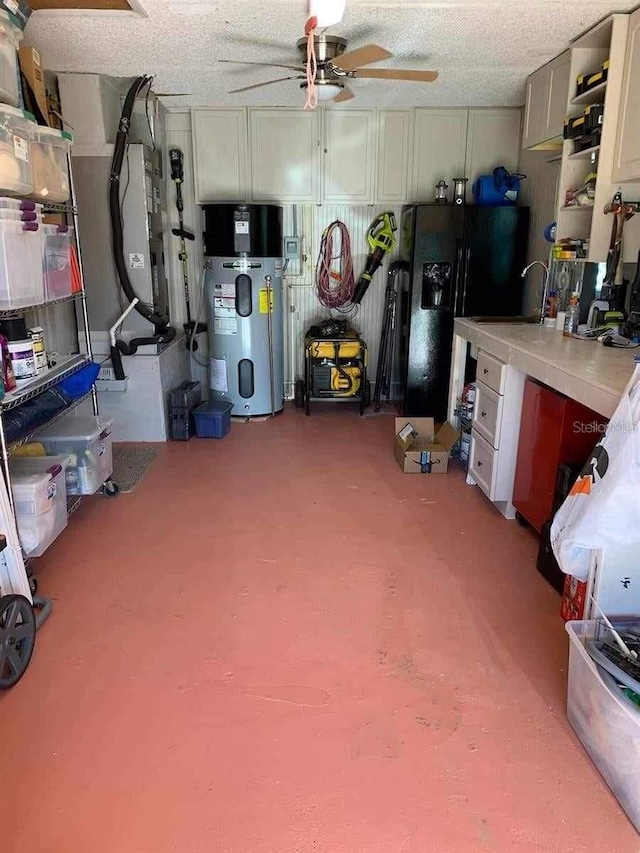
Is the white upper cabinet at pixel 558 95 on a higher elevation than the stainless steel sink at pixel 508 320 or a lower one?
higher

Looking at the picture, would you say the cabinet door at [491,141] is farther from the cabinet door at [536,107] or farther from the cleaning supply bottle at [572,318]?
the cleaning supply bottle at [572,318]

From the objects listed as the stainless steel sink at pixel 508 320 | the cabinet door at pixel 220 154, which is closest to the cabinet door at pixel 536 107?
the stainless steel sink at pixel 508 320

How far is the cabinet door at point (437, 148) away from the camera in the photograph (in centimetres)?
468

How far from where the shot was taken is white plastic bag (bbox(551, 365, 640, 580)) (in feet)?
5.18

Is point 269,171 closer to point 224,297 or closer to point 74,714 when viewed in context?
point 224,297

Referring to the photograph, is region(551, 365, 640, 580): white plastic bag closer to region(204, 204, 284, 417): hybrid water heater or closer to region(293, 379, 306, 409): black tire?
region(204, 204, 284, 417): hybrid water heater

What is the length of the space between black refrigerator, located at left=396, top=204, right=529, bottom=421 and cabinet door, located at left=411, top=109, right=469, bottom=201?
418mm

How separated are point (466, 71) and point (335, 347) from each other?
6.73 feet

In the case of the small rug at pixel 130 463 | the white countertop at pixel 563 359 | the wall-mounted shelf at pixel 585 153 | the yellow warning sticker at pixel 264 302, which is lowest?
the small rug at pixel 130 463

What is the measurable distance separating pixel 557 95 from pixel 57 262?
9.29 feet

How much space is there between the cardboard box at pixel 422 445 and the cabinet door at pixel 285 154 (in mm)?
2196

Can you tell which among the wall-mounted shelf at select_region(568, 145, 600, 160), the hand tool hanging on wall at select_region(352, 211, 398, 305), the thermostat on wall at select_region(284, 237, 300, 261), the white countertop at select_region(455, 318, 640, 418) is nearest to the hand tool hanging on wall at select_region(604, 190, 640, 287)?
the wall-mounted shelf at select_region(568, 145, 600, 160)

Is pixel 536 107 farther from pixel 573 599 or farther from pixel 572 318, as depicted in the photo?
pixel 573 599

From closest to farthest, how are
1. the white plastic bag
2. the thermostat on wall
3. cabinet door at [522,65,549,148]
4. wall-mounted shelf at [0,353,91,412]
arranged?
the white plastic bag → wall-mounted shelf at [0,353,91,412] → cabinet door at [522,65,549,148] → the thermostat on wall
